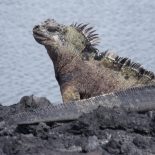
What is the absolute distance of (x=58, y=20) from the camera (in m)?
5.99

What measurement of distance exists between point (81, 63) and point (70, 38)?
0.19m

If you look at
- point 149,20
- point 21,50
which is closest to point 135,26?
point 149,20

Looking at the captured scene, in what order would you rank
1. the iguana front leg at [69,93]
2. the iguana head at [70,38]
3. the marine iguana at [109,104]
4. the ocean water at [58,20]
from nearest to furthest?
the marine iguana at [109,104] < the iguana front leg at [69,93] < the iguana head at [70,38] < the ocean water at [58,20]

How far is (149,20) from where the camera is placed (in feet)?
20.8

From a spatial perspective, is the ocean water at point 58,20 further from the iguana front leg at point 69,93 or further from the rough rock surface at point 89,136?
the rough rock surface at point 89,136

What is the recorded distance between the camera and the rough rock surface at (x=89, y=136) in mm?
2502

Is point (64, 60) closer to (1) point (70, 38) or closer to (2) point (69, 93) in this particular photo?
(1) point (70, 38)

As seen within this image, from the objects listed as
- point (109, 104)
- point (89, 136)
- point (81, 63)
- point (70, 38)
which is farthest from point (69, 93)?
point (89, 136)

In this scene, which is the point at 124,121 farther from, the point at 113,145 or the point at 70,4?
the point at 70,4

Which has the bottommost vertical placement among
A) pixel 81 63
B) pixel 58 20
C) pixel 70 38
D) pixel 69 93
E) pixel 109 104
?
pixel 109 104

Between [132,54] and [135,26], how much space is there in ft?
2.21

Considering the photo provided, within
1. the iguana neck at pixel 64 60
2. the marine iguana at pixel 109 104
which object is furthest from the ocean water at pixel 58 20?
the marine iguana at pixel 109 104

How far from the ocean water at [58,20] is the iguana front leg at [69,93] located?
119 cm

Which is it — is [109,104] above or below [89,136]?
above
